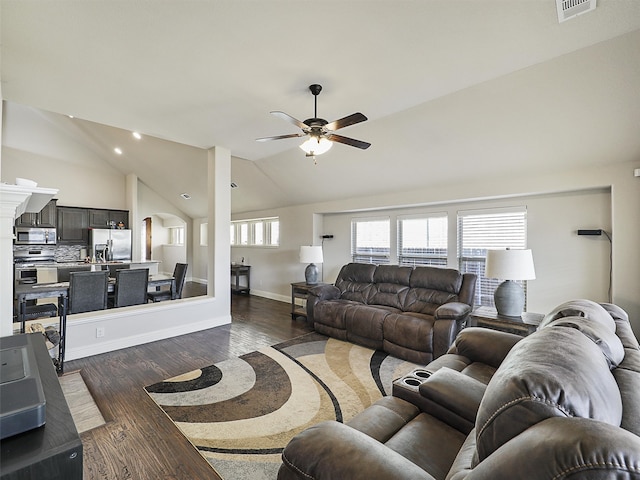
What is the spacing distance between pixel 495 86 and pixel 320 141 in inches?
70.1

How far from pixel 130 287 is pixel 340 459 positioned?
4.33 meters

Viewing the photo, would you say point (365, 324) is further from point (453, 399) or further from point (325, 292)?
point (453, 399)

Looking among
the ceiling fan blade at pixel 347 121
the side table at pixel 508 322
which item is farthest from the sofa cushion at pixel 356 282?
the ceiling fan blade at pixel 347 121

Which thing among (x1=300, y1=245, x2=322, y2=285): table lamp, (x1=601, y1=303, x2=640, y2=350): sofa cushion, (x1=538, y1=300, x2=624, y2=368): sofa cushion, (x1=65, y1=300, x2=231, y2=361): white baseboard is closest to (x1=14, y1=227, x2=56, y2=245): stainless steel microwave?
(x1=65, y1=300, x2=231, y2=361): white baseboard

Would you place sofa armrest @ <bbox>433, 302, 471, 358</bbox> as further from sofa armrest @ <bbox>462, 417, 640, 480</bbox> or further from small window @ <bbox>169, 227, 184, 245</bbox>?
small window @ <bbox>169, 227, 184, 245</bbox>

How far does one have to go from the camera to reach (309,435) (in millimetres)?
1175

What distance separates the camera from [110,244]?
8.02 m

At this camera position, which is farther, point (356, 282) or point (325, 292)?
point (356, 282)

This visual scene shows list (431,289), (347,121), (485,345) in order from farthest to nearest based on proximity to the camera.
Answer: (431,289) → (347,121) → (485,345)

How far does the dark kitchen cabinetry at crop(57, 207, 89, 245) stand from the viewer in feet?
25.1

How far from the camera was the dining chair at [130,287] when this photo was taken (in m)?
4.22

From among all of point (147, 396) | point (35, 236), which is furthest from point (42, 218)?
point (147, 396)

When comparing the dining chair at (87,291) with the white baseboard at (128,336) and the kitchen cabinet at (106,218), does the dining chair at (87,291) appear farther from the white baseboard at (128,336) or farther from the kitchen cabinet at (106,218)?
the kitchen cabinet at (106,218)

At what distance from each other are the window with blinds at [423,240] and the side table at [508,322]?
1.54 m
